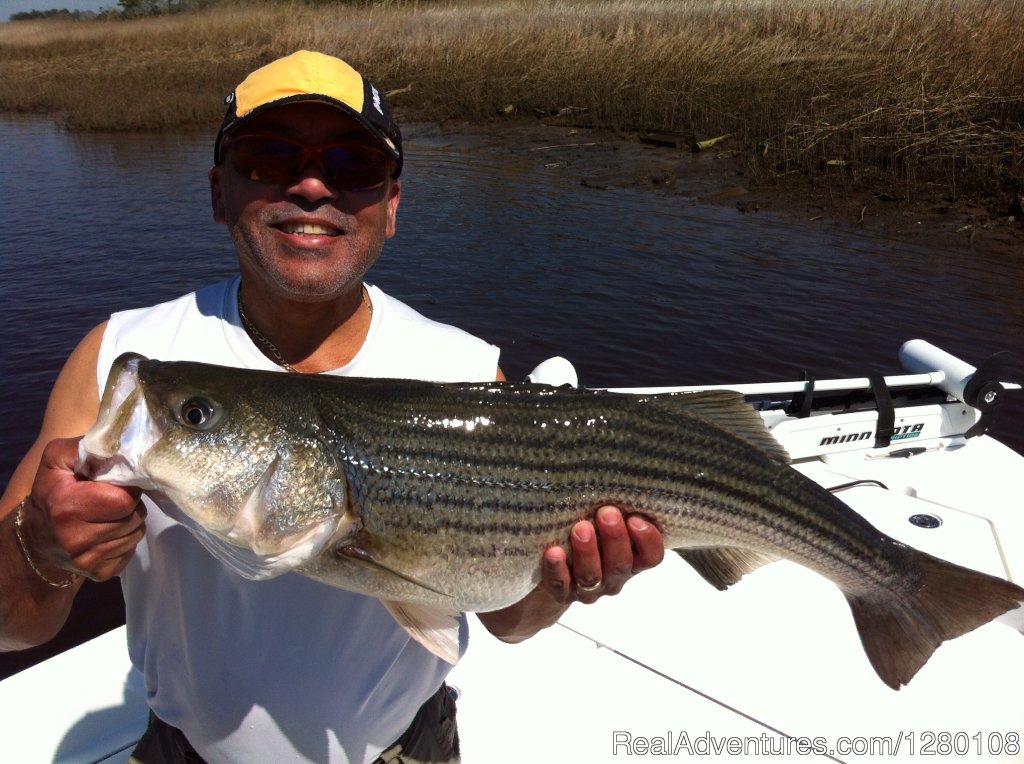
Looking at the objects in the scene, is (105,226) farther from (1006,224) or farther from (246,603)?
(1006,224)

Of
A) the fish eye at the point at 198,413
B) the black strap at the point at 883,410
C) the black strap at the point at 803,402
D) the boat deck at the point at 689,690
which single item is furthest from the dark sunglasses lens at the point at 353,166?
A: the black strap at the point at 883,410

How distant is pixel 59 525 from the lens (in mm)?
1872

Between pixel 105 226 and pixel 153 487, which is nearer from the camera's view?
pixel 153 487

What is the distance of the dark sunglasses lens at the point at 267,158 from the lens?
8.05 feet

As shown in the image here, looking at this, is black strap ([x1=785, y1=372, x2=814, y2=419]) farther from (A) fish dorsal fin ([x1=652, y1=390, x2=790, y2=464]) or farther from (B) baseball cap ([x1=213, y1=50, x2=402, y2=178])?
(B) baseball cap ([x1=213, y1=50, x2=402, y2=178])

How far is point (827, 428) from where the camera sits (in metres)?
5.58

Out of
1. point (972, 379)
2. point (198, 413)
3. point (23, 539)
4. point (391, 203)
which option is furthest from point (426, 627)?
point (972, 379)

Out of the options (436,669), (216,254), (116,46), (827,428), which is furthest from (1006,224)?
(116,46)

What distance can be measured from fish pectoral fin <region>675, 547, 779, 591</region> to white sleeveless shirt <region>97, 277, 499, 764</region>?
3.12 feet

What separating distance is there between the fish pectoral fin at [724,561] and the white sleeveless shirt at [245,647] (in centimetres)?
95

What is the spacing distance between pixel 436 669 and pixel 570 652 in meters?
1.54

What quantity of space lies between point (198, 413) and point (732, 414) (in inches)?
65.2

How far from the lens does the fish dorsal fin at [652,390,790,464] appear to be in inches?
101

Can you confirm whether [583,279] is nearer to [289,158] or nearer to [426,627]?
[289,158]
